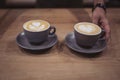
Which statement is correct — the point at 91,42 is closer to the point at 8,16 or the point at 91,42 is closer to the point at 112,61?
the point at 112,61

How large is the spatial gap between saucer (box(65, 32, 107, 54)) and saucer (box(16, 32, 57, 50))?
60 millimetres

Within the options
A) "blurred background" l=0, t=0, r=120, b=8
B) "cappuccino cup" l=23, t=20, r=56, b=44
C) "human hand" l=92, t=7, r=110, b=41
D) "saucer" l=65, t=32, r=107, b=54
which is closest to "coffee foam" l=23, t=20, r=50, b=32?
"cappuccino cup" l=23, t=20, r=56, b=44

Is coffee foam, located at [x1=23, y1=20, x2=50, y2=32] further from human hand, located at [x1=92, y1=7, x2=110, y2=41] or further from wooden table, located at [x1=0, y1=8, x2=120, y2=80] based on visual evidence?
human hand, located at [x1=92, y1=7, x2=110, y2=41]

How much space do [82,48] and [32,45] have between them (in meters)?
0.21

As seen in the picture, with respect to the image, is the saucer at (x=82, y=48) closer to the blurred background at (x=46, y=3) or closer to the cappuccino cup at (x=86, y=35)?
the cappuccino cup at (x=86, y=35)

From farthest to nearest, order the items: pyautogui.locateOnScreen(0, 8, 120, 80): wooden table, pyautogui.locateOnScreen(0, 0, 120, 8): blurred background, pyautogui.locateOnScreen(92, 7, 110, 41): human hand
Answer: pyautogui.locateOnScreen(0, 0, 120, 8): blurred background
pyautogui.locateOnScreen(92, 7, 110, 41): human hand
pyautogui.locateOnScreen(0, 8, 120, 80): wooden table

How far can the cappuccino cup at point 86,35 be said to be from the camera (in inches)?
34.4

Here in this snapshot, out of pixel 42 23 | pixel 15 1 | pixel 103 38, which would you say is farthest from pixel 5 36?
pixel 15 1

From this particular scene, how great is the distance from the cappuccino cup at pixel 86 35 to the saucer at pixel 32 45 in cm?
11

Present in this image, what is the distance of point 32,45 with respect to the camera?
3.03 feet

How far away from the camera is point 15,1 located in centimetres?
168

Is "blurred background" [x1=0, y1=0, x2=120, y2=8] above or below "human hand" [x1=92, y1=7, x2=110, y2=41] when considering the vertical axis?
below

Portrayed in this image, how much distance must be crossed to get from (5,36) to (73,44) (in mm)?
316

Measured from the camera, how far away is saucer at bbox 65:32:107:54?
2.96ft
